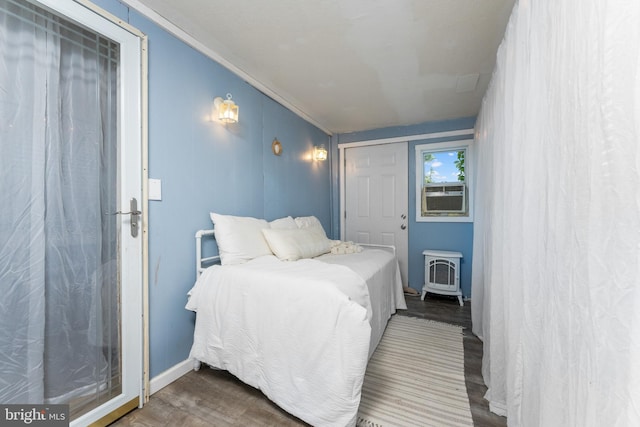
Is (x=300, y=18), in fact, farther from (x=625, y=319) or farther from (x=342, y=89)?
(x=625, y=319)

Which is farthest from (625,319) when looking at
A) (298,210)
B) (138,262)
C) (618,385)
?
(298,210)

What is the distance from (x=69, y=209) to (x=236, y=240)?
95cm

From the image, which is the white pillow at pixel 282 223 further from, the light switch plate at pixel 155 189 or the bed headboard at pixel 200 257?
the light switch plate at pixel 155 189

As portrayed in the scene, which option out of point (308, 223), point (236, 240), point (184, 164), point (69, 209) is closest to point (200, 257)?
point (236, 240)

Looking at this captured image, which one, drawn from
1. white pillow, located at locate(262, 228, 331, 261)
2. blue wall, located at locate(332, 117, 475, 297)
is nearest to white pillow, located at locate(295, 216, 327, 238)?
white pillow, located at locate(262, 228, 331, 261)

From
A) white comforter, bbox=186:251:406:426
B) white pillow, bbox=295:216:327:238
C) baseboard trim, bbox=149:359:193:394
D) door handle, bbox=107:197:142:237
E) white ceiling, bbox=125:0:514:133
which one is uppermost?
white ceiling, bbox=125:0:514:133

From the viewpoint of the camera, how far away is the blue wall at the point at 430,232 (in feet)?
11.5

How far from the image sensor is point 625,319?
561 millimetres

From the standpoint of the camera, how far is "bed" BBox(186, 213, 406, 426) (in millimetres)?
1275

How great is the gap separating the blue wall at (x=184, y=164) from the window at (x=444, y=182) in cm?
236

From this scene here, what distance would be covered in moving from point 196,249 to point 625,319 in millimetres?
2093

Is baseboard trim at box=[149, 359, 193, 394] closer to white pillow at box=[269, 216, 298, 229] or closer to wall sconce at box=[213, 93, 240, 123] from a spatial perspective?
white pillow at box=[269, 216, 298, 229]

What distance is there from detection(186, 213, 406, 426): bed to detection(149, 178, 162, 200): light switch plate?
15.4 inches

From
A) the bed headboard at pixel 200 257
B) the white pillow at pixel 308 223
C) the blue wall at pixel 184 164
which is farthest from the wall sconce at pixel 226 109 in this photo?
A: the white pillow at pixel 308 223
